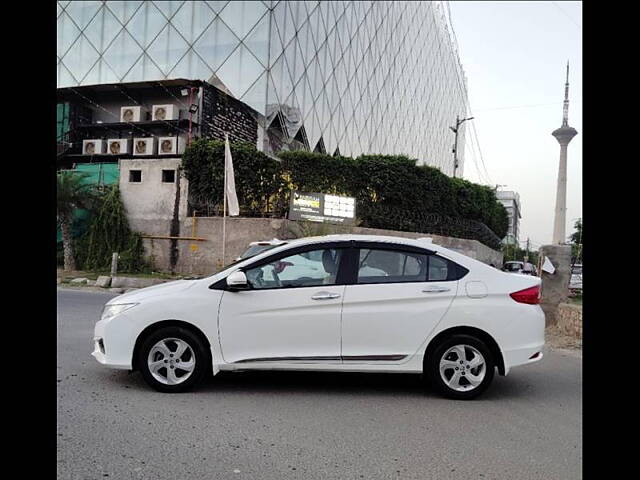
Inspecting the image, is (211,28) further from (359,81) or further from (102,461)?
(102,461)

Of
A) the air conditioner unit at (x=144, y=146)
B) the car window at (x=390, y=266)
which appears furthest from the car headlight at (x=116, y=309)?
the air conditioner unit at (x=144, y=146)

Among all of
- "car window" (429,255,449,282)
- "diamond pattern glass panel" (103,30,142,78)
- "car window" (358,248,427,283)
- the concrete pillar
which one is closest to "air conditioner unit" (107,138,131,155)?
"diamond pattern glass panel" (103,30,142,78)

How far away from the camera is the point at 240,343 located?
199 inches

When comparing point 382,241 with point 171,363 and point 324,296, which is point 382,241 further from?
point 171,363

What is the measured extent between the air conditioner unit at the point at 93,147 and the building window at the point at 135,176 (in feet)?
13.6

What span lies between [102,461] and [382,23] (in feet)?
164

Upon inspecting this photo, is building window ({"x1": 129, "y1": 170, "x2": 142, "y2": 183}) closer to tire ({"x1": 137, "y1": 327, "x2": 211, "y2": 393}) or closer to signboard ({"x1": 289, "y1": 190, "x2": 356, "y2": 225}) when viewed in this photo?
signboard ({"x1": 289, "y1": 190, "x2": 356, "y2": 225})

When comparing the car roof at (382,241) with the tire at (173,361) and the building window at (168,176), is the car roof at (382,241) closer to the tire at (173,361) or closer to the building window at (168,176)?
the tire at (173,361)

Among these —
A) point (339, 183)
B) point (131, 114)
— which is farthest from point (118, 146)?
point (339, 183)

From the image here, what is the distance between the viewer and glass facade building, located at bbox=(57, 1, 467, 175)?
2870 cm

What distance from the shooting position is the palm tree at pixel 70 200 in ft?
62.7
